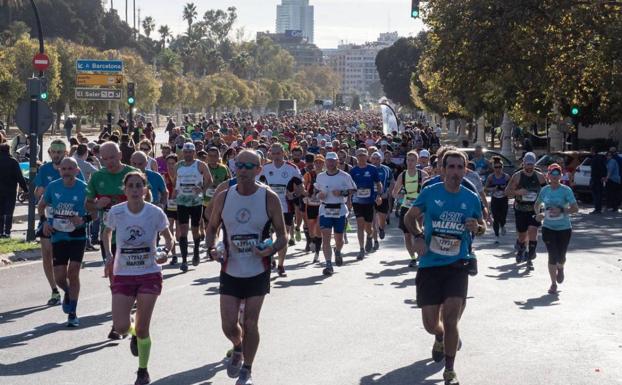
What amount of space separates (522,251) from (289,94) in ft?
521

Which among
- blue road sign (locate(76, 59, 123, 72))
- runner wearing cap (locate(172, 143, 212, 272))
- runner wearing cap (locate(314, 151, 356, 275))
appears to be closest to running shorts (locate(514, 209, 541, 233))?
runner wearing cap (locate(314, 151, 356, 275))

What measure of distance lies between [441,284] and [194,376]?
207 centimetres

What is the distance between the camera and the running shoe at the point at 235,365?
8031 millimetres

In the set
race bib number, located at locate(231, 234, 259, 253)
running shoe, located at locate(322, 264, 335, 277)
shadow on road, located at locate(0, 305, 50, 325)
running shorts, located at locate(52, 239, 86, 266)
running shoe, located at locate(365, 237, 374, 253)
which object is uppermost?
race bib number, located at locate(231, 234, 259, 253)

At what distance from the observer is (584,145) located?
48.8 metres

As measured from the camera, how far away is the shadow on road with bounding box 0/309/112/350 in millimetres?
9877

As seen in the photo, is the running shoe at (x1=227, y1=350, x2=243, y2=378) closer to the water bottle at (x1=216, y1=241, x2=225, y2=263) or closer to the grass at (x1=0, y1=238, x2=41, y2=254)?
the water bottle at (x1=216, y1=241, x2=225, y2=263)

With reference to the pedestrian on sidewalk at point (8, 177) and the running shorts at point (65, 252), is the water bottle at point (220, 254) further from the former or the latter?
the pedestrian on sidewalk at point (8, 177)

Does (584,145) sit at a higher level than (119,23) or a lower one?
lower

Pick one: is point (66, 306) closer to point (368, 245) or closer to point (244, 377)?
point (244, 377)

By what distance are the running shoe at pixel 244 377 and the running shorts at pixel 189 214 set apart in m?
8.06

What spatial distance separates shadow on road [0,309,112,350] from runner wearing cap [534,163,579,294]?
5716mm

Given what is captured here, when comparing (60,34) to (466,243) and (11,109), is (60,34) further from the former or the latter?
(466,243)

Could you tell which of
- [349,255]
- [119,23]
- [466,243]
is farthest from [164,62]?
[466,243]
